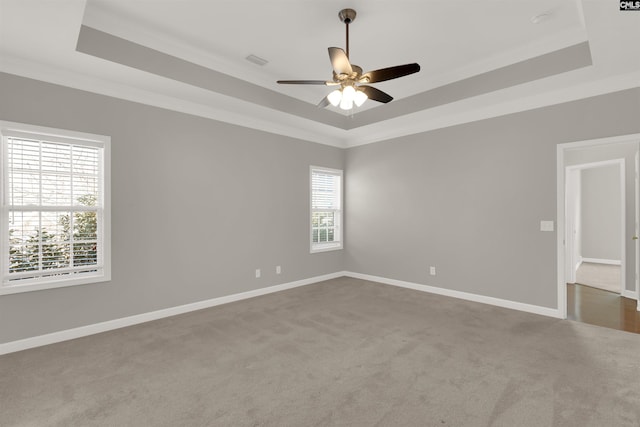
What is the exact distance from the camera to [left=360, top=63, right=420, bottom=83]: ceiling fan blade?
2.42 metres

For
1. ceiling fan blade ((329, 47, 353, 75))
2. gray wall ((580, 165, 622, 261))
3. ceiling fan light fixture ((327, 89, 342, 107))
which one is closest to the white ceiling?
ceiling fan blade ((329, 47, 353, 75))

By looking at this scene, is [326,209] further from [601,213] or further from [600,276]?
[601,213]

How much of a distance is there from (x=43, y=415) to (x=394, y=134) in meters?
5.38

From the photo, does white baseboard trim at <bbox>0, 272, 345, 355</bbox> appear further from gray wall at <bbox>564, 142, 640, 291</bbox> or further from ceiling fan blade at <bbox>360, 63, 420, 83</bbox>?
gray wall at <bbox>564, 142, 640, 291</bbox>

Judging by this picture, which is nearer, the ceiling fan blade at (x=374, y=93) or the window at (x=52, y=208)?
the ceiling fan blade at (x=374, y=93)

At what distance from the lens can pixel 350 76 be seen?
259 centimetres

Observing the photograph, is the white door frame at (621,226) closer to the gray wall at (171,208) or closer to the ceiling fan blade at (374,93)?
the ceiling fan blade at (374,93)

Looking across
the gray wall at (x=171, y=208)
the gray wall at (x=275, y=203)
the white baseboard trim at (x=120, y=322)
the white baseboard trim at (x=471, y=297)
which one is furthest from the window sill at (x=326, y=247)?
the white baseboard trim at (x=120, y=322)

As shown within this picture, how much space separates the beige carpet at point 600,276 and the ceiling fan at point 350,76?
17.3 ft

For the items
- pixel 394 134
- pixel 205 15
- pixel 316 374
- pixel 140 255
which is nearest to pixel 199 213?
pixel 140 255

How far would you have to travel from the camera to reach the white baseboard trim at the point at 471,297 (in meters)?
3.86

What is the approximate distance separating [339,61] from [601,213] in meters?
8.66

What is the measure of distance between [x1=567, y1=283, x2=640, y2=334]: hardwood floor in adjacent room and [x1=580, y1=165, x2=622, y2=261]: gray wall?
3.48 m

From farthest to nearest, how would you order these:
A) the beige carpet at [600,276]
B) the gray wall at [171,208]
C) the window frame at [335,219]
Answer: the window frame at [335,219], the beige carpet at [600,276], the gray wall at [171,208]
